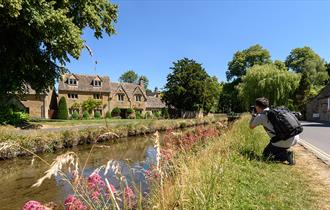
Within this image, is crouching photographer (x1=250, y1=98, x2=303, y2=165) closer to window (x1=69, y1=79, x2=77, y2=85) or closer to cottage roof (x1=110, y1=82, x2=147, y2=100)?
window (x1=69, y1=79, x2=77, y2=85)

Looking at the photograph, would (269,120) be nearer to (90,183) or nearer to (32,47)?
(90,183)

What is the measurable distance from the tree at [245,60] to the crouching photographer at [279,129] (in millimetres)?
67189

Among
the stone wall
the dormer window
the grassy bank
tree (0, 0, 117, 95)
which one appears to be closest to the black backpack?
the grassy bank

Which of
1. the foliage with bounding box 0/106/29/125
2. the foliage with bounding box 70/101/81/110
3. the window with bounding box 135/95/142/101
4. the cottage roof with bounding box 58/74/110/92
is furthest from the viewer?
the window with bounding box 135/95/142/101

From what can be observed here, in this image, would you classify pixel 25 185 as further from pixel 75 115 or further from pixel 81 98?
pixel 81 98

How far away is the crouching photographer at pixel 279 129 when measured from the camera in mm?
7223

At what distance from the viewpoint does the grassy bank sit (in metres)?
3.71

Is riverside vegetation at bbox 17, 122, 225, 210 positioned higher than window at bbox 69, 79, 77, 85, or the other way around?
window at bbox 69, 79, 77, 85

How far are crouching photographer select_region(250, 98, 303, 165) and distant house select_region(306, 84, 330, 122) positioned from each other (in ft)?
116

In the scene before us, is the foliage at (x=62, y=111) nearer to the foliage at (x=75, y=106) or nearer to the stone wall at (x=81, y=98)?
the stone wall at (x=81, y=98)

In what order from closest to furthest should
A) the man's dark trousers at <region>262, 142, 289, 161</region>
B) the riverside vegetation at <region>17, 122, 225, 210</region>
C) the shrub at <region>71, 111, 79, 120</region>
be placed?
1. the riverside vegetation at <region>17, 122, 225, 210</region>
2. the man's dark trousers at <region>262, 142, 289, 161</region>
3. the shrub at <region>71, 111, 79, 120</region>

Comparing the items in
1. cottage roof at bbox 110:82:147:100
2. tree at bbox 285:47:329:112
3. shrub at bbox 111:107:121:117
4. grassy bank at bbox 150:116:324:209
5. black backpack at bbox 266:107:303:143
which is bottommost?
grassy bank at bbox 150:116:324:209

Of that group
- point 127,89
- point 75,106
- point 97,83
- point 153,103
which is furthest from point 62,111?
point 153,103

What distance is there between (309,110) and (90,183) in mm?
49224
